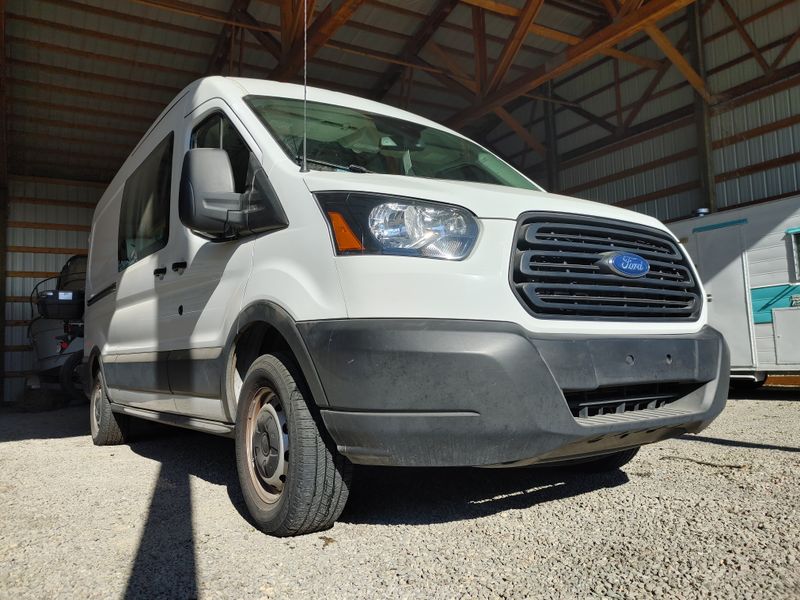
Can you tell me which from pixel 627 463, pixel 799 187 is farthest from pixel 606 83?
pixel 627 463

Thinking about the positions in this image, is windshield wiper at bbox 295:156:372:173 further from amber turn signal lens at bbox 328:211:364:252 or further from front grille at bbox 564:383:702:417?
front grille at bbox 564:383:702:417

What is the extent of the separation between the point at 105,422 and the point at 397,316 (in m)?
3.87

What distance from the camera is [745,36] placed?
11.4m

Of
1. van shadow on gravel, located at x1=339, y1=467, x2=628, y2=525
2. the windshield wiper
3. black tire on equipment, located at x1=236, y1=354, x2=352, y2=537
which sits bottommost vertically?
van shadow on gravel, located at x1=339, y1=467, x2=628, y2=525

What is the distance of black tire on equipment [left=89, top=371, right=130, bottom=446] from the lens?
4953 mm

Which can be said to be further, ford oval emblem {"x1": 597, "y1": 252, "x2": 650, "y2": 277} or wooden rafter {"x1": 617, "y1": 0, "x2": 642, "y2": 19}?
wooden rafter {"x1": 617, "y1": 0, "x2": 642, "y2": 19}

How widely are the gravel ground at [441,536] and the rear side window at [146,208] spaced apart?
1484 millimetres

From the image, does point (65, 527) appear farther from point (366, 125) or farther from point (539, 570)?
point (366, 125)

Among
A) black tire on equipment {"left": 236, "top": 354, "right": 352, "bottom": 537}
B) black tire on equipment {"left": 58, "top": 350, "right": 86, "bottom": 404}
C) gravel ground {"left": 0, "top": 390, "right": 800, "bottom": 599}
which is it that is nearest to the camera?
gravel ground {"left": 0, "top": 390, "right": 800, "bottom": 599}

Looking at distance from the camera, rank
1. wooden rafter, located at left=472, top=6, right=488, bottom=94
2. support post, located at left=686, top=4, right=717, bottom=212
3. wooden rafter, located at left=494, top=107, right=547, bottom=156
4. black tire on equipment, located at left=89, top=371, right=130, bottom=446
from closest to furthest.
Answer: black tire on equipment, located at left=89, top=371, right=130, bottom=446 → wooden rafter, located at left=472, top=6, right=488, bottom=94 → support post, located at left=686, top=4, right=717, bottom=212 → wooden rafter, located at left=494, top=107, right=547, bottom=156

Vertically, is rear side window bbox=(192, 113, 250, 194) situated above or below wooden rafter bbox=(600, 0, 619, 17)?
below

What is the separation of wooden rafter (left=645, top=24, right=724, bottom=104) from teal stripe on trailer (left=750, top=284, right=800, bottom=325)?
4321 mm

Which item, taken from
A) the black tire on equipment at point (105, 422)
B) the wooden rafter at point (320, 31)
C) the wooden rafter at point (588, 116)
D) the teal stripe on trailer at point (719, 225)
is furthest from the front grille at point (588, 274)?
the wooden rafter at point (588, 116)

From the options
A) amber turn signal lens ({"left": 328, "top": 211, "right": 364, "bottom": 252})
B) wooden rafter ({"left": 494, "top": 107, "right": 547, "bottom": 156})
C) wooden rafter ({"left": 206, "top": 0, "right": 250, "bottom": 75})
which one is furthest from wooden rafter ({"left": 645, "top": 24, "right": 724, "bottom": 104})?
amber turn signal lens ({"left": 328, "top": 211, "right": 364, "bottom": 252})
